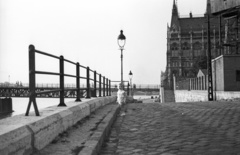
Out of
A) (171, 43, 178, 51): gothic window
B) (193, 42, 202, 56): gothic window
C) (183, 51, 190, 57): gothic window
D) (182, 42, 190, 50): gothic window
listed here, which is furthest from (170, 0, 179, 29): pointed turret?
(183, 51, 190, 57): gothic window

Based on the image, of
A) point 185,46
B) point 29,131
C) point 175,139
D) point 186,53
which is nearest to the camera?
point 29,131

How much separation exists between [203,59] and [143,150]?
67041 millimetres

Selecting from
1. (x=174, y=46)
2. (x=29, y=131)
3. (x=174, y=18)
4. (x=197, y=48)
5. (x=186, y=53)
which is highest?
(x=174, y=18)

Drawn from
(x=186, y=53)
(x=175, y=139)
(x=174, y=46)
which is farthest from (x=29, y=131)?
(x=174, y=46)

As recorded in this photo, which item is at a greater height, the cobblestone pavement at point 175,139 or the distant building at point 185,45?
the distant building at point 185,45

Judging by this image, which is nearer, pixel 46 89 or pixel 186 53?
pixel 46 89

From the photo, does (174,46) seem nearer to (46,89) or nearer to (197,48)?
(197,48)

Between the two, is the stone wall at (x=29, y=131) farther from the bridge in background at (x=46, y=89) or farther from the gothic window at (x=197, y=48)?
the gothic window at (x=197, y=48)

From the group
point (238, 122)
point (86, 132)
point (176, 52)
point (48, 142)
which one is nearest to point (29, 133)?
point (48, 142)

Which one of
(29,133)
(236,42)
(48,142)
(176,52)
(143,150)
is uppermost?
(176,52)

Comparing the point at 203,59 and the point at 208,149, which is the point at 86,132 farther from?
the point at 203,59

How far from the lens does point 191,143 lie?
15.8 feet

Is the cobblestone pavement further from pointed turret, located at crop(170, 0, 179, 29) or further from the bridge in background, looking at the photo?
pointed turret, located at crop(170, 0, 179, 29)

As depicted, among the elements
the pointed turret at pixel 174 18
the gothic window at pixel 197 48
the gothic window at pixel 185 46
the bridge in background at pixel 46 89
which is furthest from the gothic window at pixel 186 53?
the bridge in background at pixel 46 89
